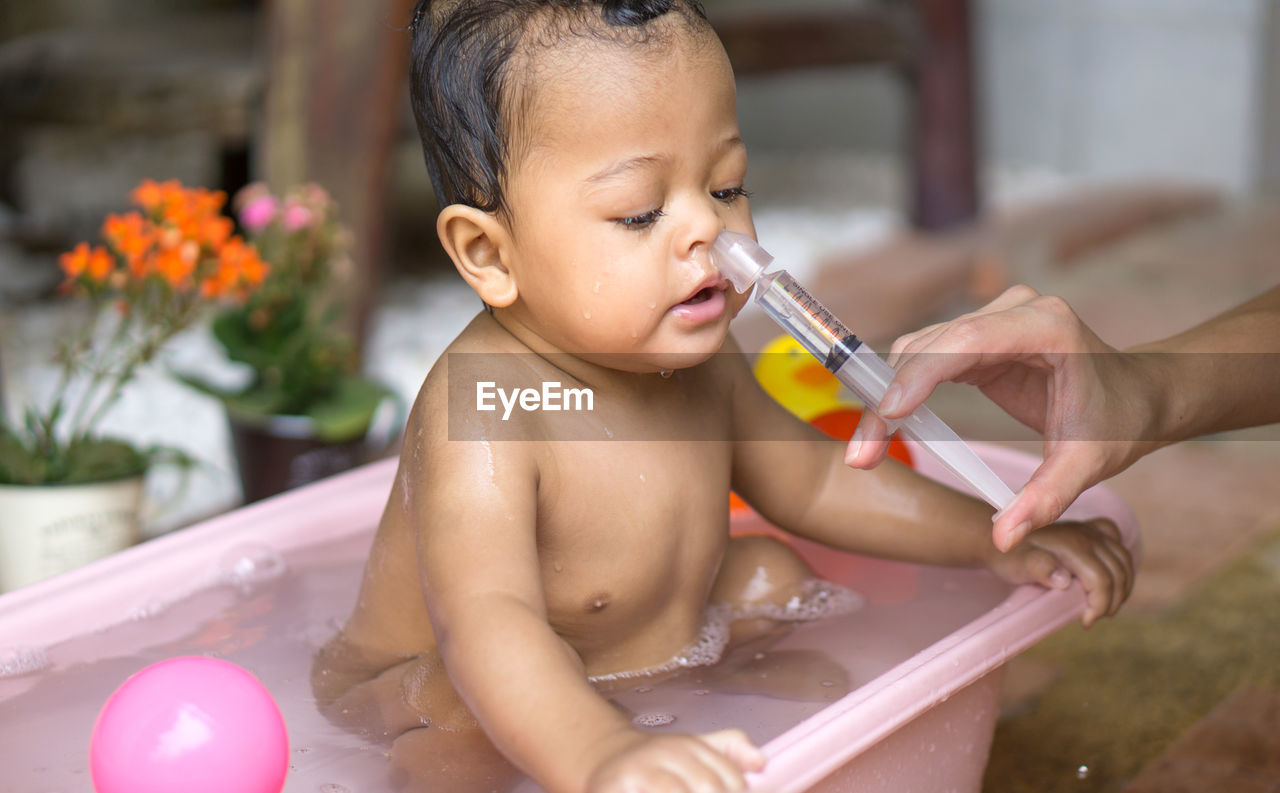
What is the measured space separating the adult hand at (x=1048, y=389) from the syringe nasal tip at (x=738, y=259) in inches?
4.9

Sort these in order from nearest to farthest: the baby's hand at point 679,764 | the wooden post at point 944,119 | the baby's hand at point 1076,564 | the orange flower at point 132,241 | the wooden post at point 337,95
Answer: the baby's hand at point 679,764
the baby's hand at point 1076,564
the orange flower at point 132,241
the wooden post at point 337,95
the wooden post at point 944,119

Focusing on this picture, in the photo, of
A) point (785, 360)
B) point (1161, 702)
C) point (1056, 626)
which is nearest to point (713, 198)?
point (1056, 626)

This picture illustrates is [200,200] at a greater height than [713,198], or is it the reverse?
[713,198]

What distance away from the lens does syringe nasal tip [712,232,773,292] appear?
1.04 m

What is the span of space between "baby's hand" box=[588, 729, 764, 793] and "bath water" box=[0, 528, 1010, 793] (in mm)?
270

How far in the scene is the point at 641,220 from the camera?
1038 millimetres

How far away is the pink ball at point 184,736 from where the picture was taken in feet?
3.17

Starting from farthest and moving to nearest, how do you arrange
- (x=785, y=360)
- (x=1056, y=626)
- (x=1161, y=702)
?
(x=785, y=360) → (x=1161, y=702) → (x=1056, y=626)

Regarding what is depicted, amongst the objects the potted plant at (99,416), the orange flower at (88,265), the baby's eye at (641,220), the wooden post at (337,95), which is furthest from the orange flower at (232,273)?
the baby's eye at (641,220)

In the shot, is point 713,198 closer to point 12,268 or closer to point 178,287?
point 178,287

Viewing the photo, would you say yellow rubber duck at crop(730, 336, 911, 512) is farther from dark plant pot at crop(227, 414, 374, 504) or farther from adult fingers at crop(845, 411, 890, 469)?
dark plant pot at crop(227, 414, 374, 504)

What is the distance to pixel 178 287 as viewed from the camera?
1.86 metres

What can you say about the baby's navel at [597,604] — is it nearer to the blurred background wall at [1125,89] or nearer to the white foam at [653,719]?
the white foam at [653,719]

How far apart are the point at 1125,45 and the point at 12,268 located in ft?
11.8
